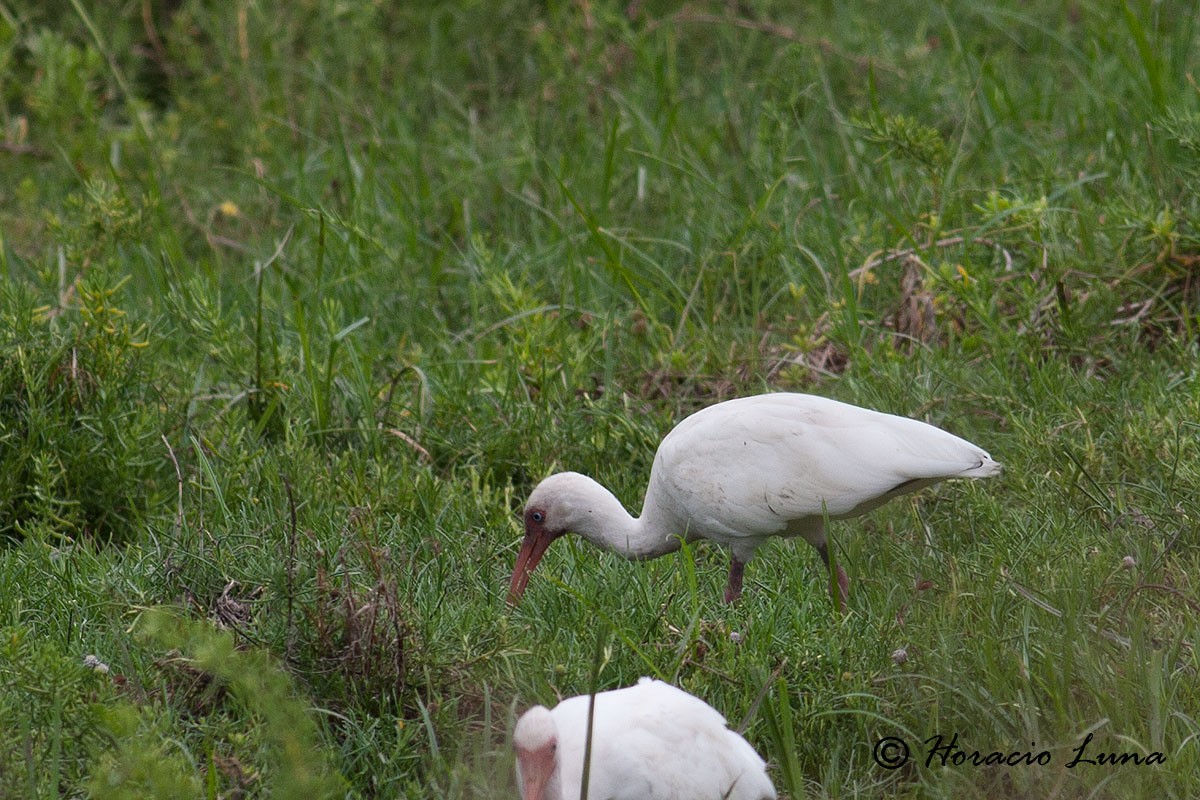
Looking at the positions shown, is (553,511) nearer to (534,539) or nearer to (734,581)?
(534,539)

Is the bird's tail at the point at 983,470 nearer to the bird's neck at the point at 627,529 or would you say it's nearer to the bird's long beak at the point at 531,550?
the bird's neck at the point at 627,529

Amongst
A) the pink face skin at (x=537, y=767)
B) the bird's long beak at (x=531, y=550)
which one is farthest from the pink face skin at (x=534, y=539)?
the pink face skin at (x=537, y=767)

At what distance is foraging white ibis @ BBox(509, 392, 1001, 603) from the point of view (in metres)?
3.95

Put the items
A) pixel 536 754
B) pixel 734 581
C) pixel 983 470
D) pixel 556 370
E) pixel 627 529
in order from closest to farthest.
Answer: pixel 536 754 < pixel 983 470 < pixel 734 581 < pixel 627 529 < pixel 556 370

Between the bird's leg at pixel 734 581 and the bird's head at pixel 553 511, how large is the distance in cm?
47

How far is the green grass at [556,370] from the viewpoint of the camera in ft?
11.3

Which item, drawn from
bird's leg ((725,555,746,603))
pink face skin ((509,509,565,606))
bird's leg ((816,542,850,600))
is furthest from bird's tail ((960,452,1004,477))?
pink face skin ((509,509,565,606))

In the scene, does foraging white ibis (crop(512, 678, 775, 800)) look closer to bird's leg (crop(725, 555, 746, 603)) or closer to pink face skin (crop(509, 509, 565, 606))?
bird's leg (crop(725, 555, 746, 603))

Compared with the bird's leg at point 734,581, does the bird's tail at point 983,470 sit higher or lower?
higher

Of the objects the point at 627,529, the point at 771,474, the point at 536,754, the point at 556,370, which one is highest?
the point at 536,754

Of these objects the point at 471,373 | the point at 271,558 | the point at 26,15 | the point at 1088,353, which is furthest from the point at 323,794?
the point at 26,15

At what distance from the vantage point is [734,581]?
4.18 metres

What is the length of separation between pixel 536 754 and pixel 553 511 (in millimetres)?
1465

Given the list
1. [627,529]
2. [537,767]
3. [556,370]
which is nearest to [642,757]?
[537,767]
